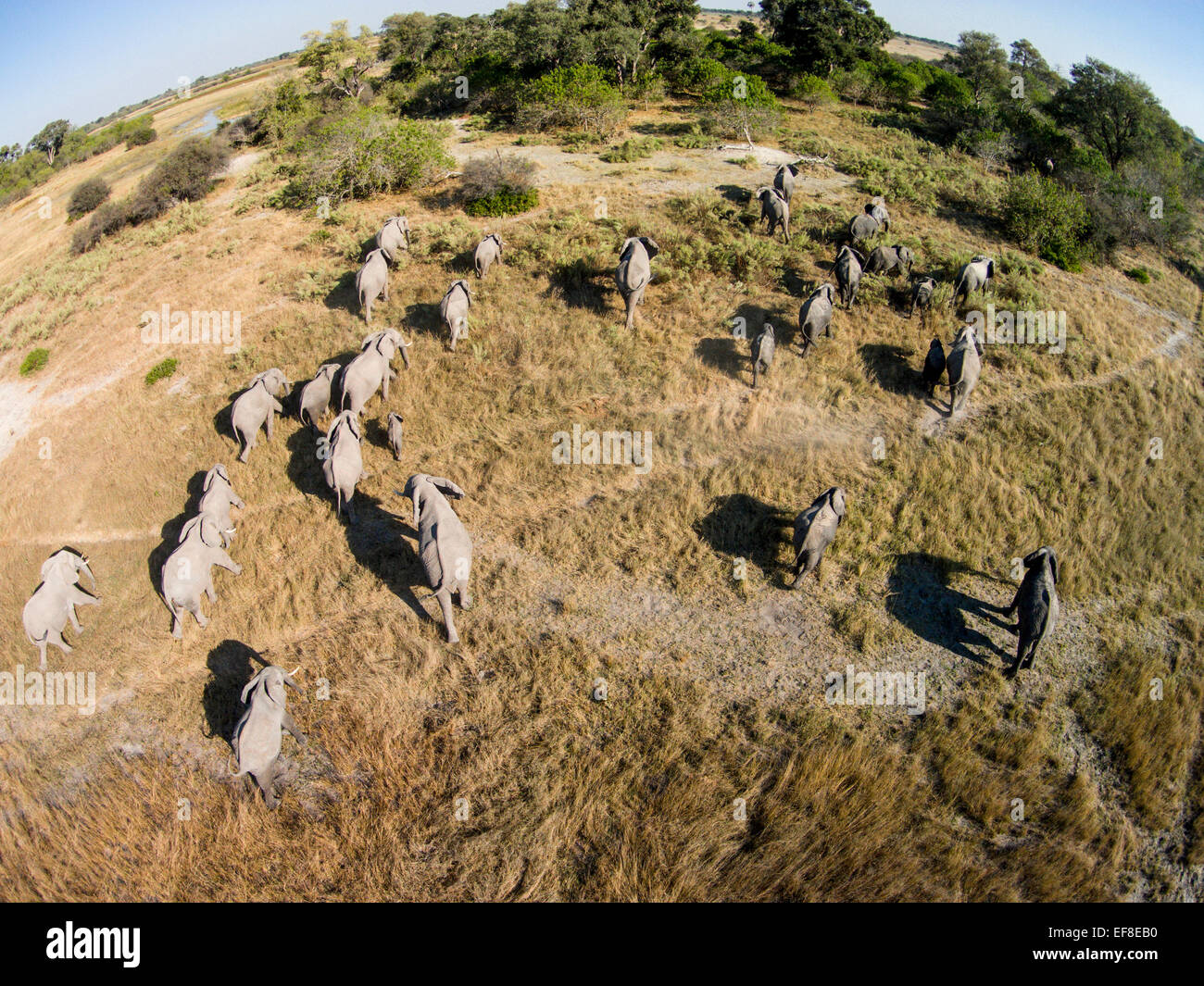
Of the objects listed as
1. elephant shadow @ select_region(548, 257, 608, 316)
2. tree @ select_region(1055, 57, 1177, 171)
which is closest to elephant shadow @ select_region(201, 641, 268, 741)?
elephant shadow @ select_region(548, 257, 608, 316)

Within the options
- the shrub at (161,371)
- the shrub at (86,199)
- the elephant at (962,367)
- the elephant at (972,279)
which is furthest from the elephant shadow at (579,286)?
the shrub at (86,199)

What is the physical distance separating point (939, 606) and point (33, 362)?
29.3 metres

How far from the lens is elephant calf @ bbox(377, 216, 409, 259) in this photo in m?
20.4

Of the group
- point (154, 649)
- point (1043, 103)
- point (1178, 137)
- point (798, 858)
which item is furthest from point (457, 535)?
point (1178, 137)

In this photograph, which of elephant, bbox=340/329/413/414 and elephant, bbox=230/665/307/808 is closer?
elephant, bbox=230/665/307/808

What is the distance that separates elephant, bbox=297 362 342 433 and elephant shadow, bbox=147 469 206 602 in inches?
117

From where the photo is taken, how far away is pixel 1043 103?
39.6 metres

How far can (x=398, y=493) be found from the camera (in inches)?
543

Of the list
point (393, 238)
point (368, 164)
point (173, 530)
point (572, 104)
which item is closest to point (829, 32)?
point (572, 104)

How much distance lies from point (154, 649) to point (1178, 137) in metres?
61.8

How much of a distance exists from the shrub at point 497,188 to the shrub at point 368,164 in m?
2.25

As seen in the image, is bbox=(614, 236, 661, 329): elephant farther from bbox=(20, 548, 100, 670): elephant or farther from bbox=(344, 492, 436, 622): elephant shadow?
bbox=(20, 548, 100, 670): elephant

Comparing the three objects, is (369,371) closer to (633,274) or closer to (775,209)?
(633,274)

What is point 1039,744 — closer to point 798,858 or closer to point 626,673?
point 798,858
